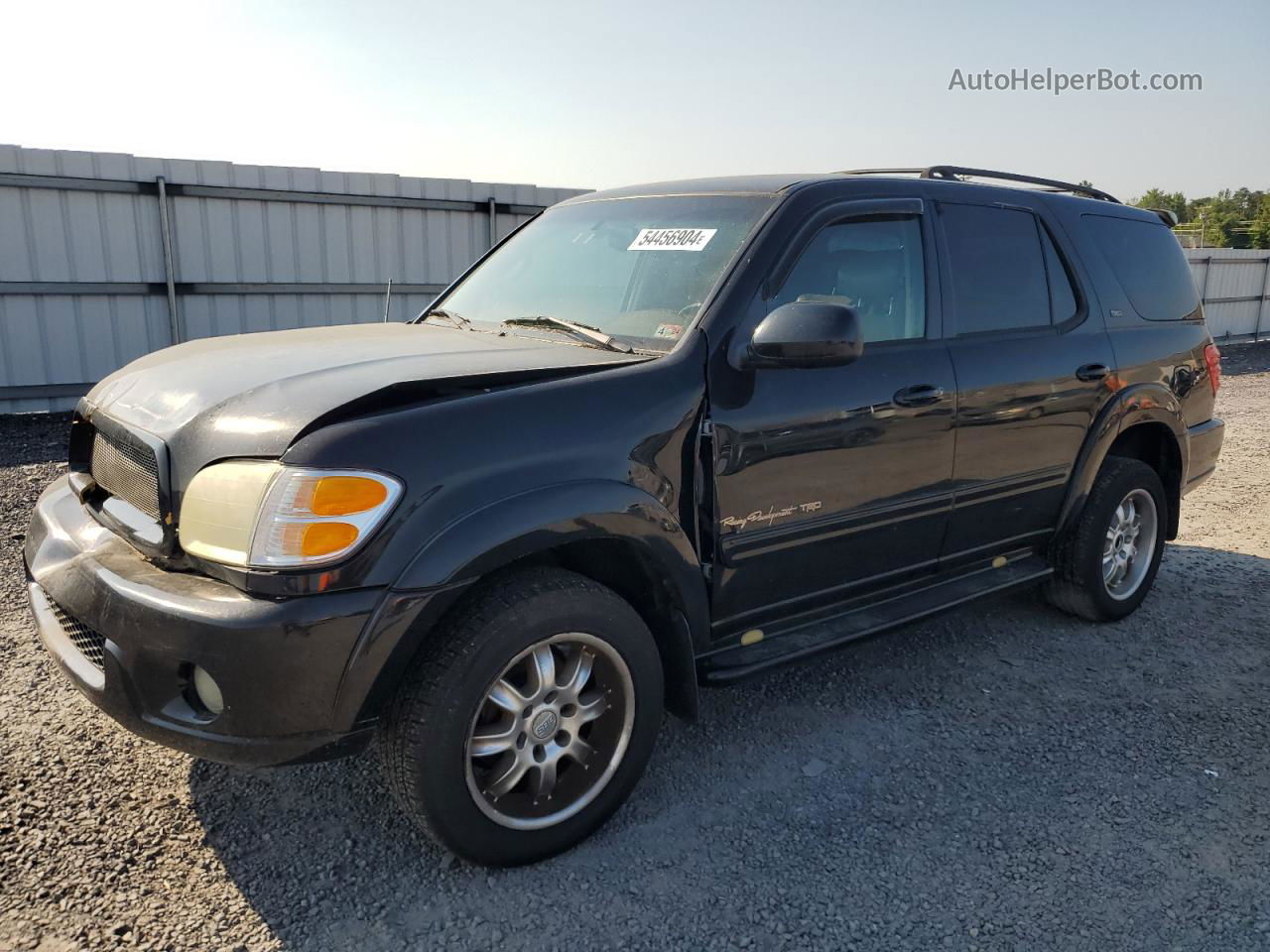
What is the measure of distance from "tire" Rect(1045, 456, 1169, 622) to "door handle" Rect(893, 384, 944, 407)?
4.46 feet

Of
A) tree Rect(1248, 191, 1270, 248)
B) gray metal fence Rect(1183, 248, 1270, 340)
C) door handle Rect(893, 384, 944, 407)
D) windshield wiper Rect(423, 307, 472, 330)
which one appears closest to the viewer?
door handle Rect(893, 384, 944, 407)

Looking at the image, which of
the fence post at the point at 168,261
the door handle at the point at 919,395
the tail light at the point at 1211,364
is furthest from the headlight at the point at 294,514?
the fence post at the point at 168,261

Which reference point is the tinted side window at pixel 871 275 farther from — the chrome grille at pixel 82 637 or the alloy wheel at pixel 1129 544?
the chrome grille at pixel 82 637

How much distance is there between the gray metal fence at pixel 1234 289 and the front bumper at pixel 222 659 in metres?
19.8

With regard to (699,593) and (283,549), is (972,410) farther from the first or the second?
(283,549)

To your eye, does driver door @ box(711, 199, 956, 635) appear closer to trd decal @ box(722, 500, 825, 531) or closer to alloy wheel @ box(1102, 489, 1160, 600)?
trd decal @ box(722, 500, 825, 531)

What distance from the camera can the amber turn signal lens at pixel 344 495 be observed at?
2271 millimetres

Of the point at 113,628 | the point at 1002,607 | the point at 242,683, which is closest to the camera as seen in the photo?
the point at 242,683

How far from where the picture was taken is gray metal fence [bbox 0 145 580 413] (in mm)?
9203

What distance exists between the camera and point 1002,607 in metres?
4.90

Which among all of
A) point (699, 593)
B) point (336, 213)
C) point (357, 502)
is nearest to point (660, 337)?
point (699, 593)

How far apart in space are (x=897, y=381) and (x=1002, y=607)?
2023mm

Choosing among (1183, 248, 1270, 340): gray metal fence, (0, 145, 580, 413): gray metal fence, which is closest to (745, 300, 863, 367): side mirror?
(0, 145, 580, 413): gray metal fence

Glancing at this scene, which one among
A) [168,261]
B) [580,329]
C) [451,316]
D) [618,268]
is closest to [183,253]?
[168,261]
